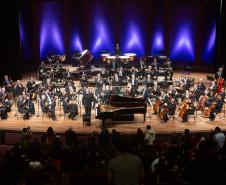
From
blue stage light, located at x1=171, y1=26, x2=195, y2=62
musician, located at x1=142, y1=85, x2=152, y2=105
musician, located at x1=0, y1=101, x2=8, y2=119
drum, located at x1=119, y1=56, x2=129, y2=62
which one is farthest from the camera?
blue stage light, located at x1=171, y1=26, x2=195, y2=62

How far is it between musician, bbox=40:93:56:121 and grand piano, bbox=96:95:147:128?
2.04 metres

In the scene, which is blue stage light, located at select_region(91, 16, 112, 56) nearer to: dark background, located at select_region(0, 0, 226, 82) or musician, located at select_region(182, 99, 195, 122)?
dark background, located at select_region(0, 0, 226, 82)

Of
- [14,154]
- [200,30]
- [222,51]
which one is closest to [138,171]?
[14,154]

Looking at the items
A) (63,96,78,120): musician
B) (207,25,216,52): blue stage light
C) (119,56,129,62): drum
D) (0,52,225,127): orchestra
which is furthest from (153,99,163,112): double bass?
(207,25,216,52): blue stage light

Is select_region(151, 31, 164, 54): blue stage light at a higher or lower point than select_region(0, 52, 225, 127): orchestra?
higher

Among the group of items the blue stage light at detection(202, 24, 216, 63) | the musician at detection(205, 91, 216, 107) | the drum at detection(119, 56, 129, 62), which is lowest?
the musician at detection(205, 91, 216, 107)

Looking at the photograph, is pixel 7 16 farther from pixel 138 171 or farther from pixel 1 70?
pixel 138 171

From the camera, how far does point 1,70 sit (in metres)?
22.2

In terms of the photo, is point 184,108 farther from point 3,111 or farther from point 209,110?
point 3,111

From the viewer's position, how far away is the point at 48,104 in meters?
16.2

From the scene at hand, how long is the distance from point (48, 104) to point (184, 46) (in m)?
14.4

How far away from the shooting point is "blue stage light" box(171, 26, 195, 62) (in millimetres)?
27734

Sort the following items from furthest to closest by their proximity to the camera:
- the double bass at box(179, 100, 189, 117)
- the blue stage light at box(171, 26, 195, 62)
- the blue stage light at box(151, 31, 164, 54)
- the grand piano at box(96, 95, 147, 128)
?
the blue stage light at box(151, 31, 164, 54) → the blue stage light at box(171, 26, 195, 62) → the double bass at box(179, 100, 189, 117) → the grand piano at box(96, 95, 147, 128)

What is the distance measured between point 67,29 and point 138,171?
77.5 feet
